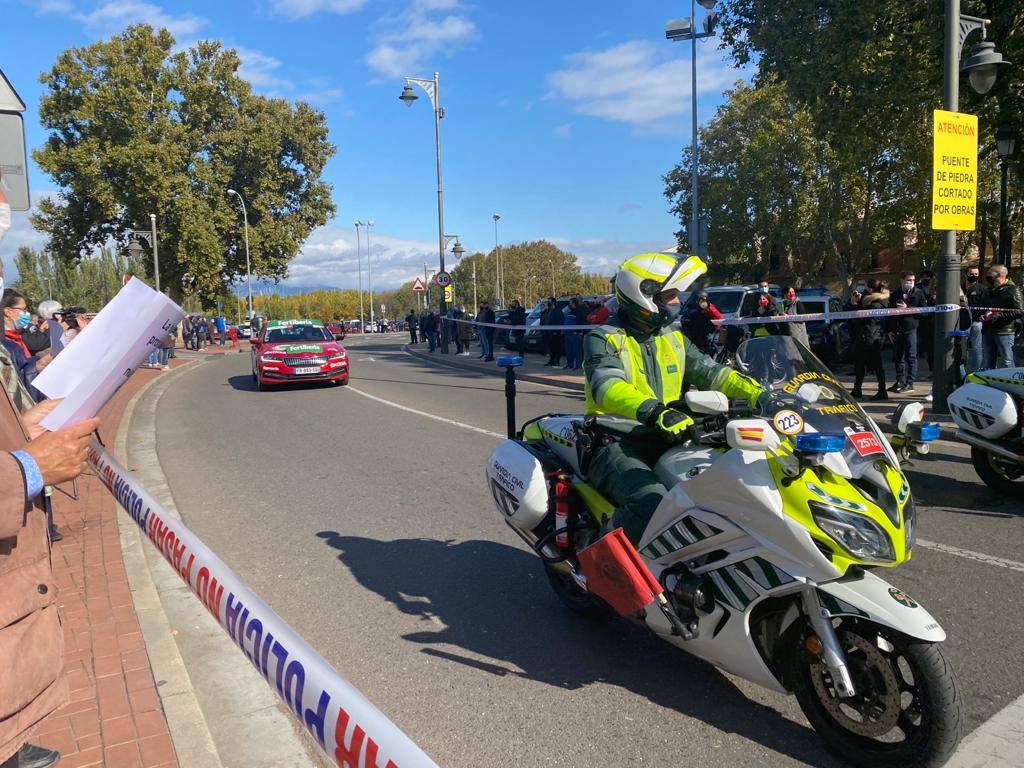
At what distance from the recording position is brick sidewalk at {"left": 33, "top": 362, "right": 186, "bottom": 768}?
2941 millimetres

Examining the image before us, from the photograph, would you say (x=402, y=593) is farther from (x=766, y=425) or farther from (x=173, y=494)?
(x=173, y=494)

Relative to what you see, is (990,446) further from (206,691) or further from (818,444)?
(206,691)

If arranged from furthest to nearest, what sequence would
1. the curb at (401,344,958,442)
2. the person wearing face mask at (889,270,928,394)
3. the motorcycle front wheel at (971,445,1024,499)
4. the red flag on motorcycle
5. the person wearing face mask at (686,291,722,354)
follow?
the person wearing face mask at (686,291,722,354) → the person wearing face mask at (889,270,928,394) → the curb at (401,344,958,442) → the motorcycle front wheel at (971,445,1024,499) → the red flag on motorcycle

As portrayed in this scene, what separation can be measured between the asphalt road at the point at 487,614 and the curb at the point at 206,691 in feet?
1.37

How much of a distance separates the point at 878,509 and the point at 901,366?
33.9 ft

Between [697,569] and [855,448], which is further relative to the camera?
[697,569]

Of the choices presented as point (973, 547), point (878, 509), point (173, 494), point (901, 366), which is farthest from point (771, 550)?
point (901, 366)

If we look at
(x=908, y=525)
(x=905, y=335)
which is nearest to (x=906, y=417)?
(x=908, y=525)

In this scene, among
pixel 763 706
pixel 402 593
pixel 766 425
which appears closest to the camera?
pixel 766 425

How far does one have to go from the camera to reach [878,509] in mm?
2637

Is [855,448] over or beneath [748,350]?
beneath

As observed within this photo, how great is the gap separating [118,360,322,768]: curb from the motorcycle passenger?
1.61 meters

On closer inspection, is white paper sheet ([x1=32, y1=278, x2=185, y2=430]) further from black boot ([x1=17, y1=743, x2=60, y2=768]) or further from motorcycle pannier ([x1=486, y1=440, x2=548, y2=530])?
motorcycle pannier ([x1=486, y1=440, x2=548, y2=530])

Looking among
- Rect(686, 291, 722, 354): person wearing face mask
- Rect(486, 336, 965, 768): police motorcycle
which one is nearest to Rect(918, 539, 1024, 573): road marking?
Rect(486, 336, 965, 768): police motorcycle
